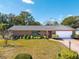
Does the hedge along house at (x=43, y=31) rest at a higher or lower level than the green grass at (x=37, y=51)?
higher

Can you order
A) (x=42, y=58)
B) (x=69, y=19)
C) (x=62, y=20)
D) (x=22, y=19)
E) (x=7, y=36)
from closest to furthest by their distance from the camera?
(x=42, y=58), (x=7, y=36), (x=22, y=19), (x=69, y=19), (x=62, y=20)

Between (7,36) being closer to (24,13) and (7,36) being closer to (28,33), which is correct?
(28,33)

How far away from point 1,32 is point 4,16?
35404 mm

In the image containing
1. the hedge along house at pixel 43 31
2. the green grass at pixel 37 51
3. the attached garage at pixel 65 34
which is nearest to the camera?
the green grass at pixel 37 51

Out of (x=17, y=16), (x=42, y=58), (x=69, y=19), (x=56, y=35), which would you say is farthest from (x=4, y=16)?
(x=42, y=58)

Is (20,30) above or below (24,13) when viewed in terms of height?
below

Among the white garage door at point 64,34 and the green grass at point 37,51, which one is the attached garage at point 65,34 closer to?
the white garage door at point 64,34

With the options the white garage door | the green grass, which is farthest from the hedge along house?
the green grass

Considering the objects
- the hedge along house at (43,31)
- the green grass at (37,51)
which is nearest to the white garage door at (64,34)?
the hedge along house at (43,31)

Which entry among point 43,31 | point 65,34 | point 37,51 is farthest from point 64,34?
point 37,51

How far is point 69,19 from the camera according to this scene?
293ft

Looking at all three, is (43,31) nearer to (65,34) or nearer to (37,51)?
(65,34)

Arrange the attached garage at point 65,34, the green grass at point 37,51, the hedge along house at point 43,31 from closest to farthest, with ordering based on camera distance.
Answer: the green grass at point 37,51
the hedge along house at point 43,31
the attached garage at point 65,34

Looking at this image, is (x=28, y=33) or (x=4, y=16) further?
(x=4, y=16)
